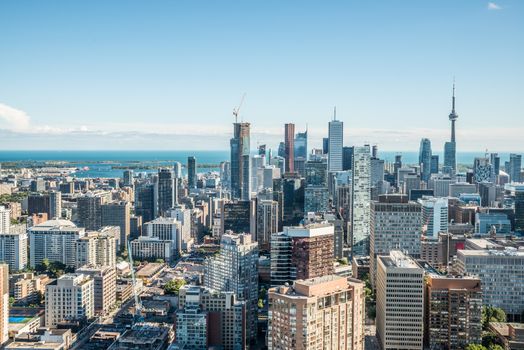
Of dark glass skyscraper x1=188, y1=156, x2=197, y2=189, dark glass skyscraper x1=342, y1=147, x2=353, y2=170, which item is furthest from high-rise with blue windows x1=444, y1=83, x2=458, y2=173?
dark glass skyscraper x1=188, y1=156, x2=197, y2=189

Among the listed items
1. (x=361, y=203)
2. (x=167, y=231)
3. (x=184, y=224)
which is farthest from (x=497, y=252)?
(x=184, y=224)

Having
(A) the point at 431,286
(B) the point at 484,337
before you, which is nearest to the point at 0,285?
(A) the point at 431,286

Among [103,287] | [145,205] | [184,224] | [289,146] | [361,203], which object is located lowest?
[103,287]

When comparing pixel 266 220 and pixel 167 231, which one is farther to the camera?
pixel 266 220

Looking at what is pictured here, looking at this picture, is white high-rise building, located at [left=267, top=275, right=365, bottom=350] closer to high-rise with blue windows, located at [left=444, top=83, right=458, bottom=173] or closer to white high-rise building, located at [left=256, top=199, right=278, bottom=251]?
white high-rise building, located at [left=256, top=199, right=278, bottom=251]

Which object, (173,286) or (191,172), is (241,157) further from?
(173,286)

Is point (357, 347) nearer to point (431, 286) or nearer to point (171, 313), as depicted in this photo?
point (431, 286)
